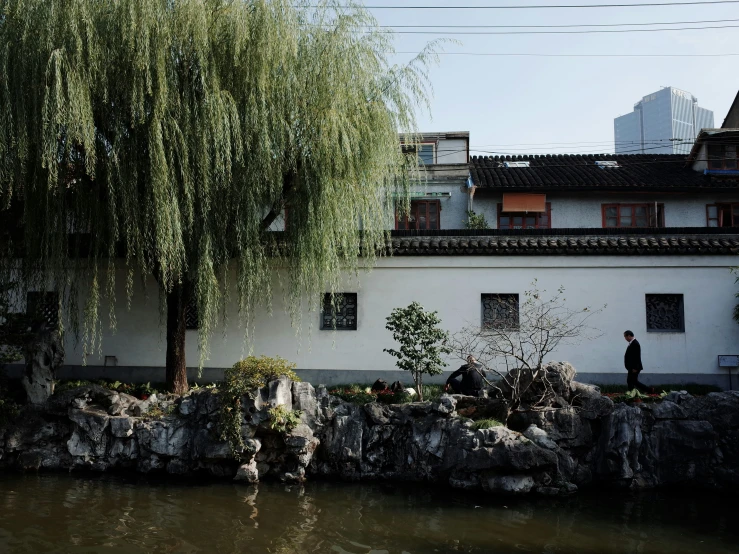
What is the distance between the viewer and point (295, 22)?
34.5 ft

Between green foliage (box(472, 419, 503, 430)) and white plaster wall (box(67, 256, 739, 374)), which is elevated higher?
white plaster wall (box(67, 256, 739, 374))

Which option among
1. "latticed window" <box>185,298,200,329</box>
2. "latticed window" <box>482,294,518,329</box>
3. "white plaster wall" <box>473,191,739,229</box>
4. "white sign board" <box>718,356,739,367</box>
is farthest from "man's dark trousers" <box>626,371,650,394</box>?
"latticed window" <box>185,298,200,329</box>

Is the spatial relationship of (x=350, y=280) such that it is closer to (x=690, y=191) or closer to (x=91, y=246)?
(x=91, y=246)

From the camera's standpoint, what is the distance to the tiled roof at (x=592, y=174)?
17672 mm

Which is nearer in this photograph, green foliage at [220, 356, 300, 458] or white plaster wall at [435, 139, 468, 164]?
green foliage at [220, 356, 300, 458]

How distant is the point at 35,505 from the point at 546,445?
691 cm

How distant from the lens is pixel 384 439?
10000mm

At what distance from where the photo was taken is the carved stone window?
13000 millimetres

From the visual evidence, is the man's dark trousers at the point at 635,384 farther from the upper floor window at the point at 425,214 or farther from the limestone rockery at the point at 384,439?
the upper floor window at the point at 425,214

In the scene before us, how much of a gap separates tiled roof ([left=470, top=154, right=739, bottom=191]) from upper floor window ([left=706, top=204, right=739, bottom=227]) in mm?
641

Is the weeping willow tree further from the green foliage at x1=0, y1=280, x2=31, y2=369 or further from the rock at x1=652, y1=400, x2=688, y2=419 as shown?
the rock at x1=652, y1=400, x2=688, y2=419

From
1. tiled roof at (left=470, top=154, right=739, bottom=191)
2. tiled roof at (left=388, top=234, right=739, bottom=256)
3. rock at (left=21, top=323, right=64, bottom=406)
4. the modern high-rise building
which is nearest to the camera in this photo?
rock at (left=21, top=323, right=64, bottom=406)

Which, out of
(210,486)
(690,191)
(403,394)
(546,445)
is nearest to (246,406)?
(210,486)

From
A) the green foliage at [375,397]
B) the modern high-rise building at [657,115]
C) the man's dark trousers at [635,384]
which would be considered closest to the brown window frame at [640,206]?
the man's dark trousers at [635,384]
